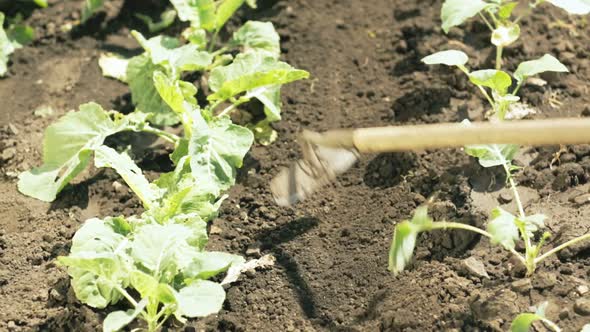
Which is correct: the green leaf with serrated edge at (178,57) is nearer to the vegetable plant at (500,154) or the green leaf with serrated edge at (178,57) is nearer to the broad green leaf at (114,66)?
the broad green leaf at (114,66)

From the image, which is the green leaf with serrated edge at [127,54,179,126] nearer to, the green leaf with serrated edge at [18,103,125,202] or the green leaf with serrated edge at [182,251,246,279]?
the green leaf with serrated edge at [18,103,125,202]

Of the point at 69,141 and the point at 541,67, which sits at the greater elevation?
the point at 541,67

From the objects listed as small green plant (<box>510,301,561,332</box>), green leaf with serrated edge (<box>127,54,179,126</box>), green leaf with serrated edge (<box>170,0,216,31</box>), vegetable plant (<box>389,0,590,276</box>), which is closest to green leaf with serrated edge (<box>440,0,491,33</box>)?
vegetable plant (<box>389,0,590,276</box>)

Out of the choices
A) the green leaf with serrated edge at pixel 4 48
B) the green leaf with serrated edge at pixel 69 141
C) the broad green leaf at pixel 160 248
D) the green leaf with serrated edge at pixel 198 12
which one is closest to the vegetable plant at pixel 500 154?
the broad green leaf at pixel 160 248

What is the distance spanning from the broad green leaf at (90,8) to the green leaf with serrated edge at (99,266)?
5.74 feet

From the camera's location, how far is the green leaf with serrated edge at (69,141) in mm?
3738

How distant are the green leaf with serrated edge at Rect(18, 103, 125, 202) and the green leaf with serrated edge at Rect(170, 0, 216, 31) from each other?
714 mm

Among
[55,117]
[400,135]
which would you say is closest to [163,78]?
[55,117]

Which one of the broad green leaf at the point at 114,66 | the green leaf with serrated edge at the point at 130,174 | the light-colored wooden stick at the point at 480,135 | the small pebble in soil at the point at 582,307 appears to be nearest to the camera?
the light-colored wooden stick at the point at 480,135

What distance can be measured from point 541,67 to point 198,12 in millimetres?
1615

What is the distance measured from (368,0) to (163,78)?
153 centimetres

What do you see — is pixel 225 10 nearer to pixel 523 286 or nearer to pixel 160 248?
pixel 160 248

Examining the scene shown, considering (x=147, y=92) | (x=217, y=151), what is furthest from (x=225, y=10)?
(x=217, y=151)

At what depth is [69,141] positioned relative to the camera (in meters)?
3.78
